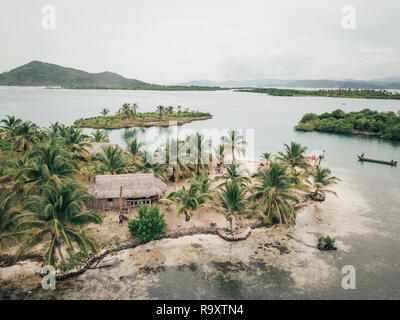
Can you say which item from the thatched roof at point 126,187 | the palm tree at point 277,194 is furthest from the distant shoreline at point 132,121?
the palm tree at point 277,194

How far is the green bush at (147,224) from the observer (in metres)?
20.4

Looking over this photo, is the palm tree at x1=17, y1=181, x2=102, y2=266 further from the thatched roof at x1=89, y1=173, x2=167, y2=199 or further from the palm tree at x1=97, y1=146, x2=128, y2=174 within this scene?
the palm tree at x1=97, y1=146, x2=128, y2=174

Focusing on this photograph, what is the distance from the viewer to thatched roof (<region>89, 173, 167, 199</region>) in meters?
24.5

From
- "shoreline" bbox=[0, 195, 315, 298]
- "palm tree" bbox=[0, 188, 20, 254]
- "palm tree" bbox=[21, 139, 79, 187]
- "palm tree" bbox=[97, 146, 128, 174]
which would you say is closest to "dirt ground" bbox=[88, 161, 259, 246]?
"shoreline" bbox=[0, 195, 315, 298]

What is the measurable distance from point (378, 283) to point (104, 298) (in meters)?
17.5

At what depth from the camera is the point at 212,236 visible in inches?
875

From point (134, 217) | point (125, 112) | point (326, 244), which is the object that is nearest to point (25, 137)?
point (134, 217)

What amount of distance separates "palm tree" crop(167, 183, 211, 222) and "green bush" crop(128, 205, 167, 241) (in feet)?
8.04

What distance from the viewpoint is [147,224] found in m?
20.5

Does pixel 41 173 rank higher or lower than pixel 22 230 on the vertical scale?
higher

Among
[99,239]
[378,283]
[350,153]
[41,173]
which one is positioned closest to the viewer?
[378,283]

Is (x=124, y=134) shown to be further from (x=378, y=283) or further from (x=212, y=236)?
(x=378, y=283)

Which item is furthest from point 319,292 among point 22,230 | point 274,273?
point 22,230

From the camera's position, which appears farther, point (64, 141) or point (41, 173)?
point (64, 141)
